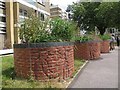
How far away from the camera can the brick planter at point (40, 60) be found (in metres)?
9.30

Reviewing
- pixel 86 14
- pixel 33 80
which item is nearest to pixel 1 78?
pixel 33 80

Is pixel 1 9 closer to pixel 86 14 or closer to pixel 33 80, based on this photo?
pixel 33 80

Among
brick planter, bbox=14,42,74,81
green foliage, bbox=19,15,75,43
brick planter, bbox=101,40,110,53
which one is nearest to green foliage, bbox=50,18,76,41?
green foliage, bbox=19,15,75,43

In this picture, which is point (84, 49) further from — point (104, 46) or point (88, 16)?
point (88, 16)

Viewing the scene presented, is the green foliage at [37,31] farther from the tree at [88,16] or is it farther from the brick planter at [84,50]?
the tree at [88,16]

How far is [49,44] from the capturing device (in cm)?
938

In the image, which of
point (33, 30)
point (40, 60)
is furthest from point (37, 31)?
point (40, 60)

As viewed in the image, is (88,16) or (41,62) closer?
(41,62)

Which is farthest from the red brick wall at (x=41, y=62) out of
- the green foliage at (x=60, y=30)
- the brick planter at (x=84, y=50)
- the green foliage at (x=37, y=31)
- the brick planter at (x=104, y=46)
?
the brick planter at (x=104, y=46)

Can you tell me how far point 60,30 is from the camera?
11.0 meters

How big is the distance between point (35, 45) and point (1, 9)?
718 inches

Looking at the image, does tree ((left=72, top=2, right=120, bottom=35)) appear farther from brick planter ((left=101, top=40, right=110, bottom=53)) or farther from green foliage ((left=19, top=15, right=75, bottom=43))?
green foliage ((left=19, top=15, right=75, bottom=43))

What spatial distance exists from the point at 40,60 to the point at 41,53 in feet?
0.68

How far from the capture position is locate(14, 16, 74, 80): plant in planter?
9312 mm
